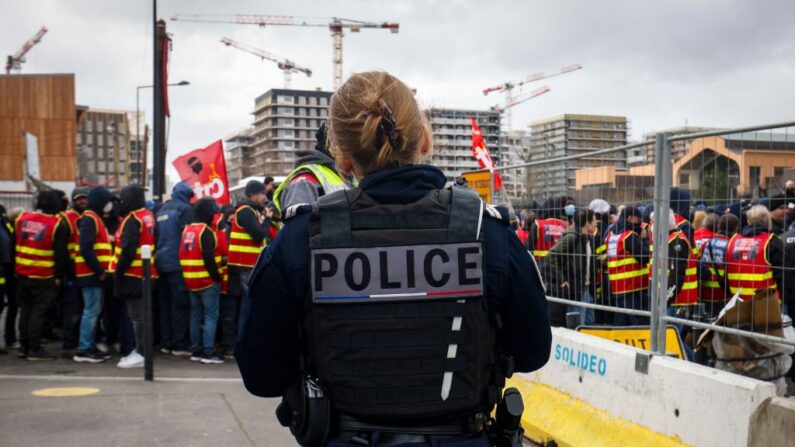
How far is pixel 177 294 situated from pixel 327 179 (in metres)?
6.42

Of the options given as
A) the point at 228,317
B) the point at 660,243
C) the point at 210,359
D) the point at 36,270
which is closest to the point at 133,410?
the point at 210,359

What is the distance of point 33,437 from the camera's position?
5.77 meters

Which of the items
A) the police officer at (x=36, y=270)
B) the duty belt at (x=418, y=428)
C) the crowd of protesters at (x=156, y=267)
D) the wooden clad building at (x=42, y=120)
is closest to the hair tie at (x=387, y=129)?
the duty belt at (x=418, y=428)

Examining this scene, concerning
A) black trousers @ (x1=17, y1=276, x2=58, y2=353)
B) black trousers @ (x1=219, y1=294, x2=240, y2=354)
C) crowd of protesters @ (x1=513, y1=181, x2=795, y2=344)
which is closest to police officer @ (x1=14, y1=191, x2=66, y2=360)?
black trousers @ (x1=17, y1=276, x2=58, y2=353)

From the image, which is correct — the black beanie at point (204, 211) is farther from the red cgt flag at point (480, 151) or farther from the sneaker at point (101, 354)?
the red cgt flag at point (480, 151)

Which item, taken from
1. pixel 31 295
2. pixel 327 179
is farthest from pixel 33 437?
pixel 31 295

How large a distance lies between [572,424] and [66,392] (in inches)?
191

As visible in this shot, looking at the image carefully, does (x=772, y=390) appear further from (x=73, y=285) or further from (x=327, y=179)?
(x=73, y=285)

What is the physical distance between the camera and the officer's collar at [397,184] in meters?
2.19

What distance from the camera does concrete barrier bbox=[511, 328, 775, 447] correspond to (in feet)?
13.3

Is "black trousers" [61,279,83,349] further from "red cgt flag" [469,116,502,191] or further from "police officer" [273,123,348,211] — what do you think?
"red cgt flag" [469,116,502,191]

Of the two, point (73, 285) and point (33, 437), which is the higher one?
point (73, 285)

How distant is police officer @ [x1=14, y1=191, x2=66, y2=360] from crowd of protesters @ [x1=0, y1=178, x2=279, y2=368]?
0.01 meters

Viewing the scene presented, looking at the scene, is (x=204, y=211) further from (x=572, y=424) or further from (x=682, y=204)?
(x=682, y=204)
